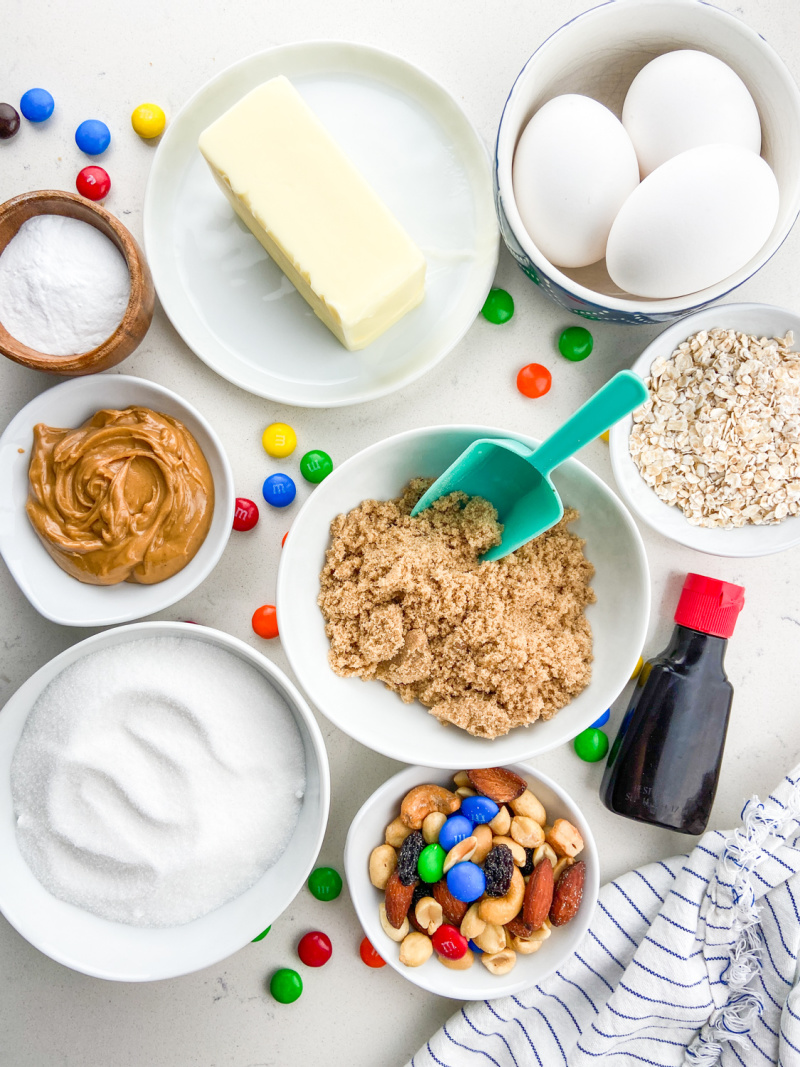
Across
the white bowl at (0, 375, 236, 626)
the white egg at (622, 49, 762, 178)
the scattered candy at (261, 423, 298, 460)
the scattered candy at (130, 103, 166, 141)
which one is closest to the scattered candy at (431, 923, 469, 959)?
the white bowl at (0, 375, 236, 626)

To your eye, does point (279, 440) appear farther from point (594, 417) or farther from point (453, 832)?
point (453, 832)

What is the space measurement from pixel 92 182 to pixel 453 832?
1.03 m

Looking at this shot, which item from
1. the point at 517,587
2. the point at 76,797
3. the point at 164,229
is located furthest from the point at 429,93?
the point at 76,797

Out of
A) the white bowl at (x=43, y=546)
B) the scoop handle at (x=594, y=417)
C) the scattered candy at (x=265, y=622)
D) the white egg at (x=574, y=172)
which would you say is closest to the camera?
the scoop handle at (x=594, y=417)

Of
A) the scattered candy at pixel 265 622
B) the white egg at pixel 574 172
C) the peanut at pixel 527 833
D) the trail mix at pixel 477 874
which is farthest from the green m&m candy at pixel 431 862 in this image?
the white egg at pixel 574 172

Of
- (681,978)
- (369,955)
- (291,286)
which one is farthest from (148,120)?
(681,978)

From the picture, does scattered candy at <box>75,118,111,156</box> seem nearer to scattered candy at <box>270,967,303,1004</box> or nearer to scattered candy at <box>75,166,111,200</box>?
scattered candy at <box>75,166,111,200</box>

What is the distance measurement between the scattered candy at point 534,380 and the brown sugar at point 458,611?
0.21 metres

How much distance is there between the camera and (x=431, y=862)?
97 centimetres

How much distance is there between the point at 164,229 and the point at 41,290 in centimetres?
19

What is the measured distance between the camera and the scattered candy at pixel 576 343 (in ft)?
3.38

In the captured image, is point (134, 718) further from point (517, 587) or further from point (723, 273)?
point (723, 273)

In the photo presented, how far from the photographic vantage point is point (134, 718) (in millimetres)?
925

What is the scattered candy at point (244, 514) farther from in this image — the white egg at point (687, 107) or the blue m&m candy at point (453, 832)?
the white egg at point (687, 107)
